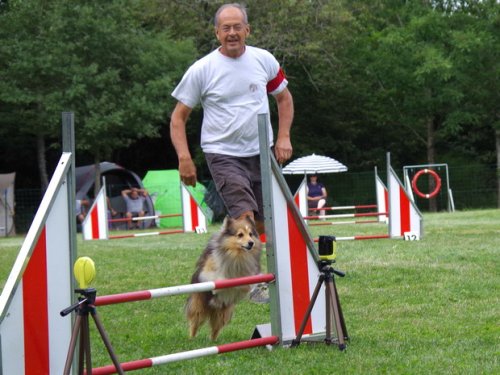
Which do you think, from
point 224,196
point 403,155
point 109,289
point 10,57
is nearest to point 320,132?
point 403,155

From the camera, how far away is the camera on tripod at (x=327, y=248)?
16.8ft

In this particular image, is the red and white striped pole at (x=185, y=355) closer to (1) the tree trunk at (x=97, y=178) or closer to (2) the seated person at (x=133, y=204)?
(2) the seated person at (x=133, y=204)

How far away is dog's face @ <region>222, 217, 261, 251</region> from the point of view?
18.5 feet

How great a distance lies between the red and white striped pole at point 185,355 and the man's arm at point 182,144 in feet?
3.78

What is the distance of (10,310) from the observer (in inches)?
147

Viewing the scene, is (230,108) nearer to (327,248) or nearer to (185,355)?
(327,248)

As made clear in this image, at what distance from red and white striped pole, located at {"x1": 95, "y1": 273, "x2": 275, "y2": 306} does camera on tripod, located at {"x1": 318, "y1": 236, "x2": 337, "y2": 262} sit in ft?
0.98

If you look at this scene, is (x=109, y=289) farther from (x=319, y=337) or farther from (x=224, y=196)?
(x=319, y=337)

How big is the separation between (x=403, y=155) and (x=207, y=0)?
10.1 meters

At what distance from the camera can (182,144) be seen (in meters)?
5.65

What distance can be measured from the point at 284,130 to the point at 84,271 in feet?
7.47

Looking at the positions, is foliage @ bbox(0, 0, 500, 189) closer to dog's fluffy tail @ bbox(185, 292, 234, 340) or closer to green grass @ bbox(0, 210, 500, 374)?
green grass @ bbox(0, 210, 500, 374)

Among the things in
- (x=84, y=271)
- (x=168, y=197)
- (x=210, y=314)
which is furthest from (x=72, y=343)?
(x=168, y=197)

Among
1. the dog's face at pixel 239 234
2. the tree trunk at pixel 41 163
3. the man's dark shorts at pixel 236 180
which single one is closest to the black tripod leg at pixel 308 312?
the dog's face at pixel 239 234
